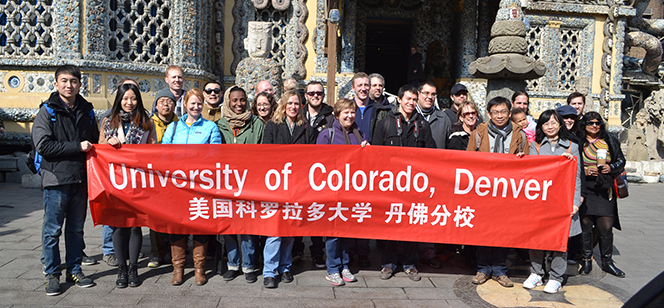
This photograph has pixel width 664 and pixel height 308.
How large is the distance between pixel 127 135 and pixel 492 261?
377 cm

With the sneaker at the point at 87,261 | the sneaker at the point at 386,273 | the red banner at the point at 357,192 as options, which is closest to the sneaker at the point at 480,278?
the red banner at the point at 357,192

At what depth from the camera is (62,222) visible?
169 inches

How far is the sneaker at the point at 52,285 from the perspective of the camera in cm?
414

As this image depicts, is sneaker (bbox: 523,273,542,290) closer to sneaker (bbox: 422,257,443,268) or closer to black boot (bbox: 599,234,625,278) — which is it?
sneaker (bbox: 422,257,443,268)

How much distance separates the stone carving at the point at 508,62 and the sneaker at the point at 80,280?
549 cm

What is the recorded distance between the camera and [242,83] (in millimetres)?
9398

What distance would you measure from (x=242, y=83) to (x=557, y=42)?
30.9 feet

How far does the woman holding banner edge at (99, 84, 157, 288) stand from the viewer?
14.5 feet

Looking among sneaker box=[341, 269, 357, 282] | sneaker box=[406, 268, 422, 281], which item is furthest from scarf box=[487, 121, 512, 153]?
sneaker box=[341, 269, 357, 282]

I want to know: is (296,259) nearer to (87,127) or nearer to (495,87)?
(87,127)

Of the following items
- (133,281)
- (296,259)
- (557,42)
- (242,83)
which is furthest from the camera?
(557,42)

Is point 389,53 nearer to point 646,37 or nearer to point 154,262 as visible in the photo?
point 646,37

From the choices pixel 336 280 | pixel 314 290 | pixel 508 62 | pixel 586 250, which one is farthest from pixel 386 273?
pixel 508 62

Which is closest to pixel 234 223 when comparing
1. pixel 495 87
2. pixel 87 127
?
pixel 87 127
